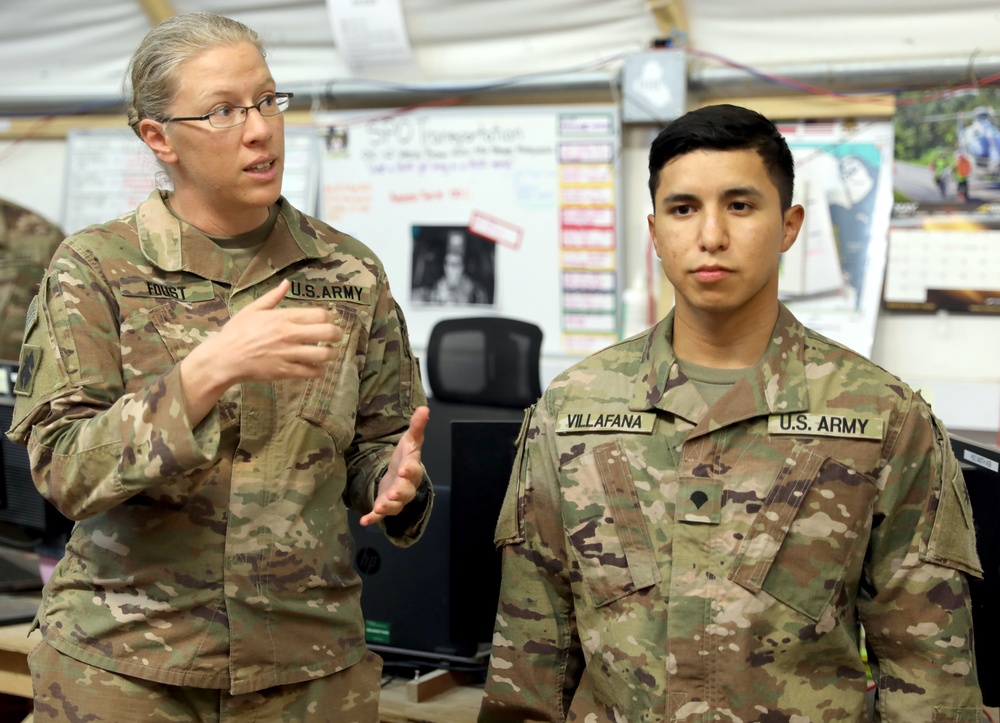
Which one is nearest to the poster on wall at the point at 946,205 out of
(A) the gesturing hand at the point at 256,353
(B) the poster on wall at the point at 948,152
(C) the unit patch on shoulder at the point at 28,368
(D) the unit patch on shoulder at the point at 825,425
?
(B) the poster on wall at the point at 948,152

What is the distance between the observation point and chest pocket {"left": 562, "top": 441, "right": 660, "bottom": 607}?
4.40ft

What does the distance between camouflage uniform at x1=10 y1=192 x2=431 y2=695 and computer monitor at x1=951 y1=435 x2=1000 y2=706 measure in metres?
0.93

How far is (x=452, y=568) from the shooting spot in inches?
73.2

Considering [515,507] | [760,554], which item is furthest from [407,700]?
[760,554]

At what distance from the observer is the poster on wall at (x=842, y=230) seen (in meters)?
3.48

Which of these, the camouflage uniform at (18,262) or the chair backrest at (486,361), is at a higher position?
the camouflage uniform at (18,262)

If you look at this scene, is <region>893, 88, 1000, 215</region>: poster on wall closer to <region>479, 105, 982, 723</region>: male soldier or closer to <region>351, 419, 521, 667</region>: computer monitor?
<region>351, 419, 521, 667</region>: computer monitor

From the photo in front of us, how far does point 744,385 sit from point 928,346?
94.5 inches

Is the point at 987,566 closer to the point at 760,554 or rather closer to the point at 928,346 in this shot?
the point at 760,554

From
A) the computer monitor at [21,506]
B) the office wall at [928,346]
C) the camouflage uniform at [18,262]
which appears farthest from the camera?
the camouflage uniform at [18,262]

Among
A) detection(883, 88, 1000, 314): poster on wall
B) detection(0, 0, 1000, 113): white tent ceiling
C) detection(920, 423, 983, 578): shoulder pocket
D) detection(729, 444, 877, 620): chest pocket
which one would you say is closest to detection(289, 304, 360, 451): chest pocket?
detection(729, 444, 877, 620): chest pocket

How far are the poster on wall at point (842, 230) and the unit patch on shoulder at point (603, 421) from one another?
2.29 m

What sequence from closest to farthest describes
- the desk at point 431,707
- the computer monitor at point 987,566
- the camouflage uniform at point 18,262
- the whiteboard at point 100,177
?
the computer monitor at point 987,566 → the desk at point 431,707 → the camouflage uniform at point 18,262 → the whiteboard at point 100,177

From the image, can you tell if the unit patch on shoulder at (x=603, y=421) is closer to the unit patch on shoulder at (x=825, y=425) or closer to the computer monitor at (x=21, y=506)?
the unit patch on shoulder at (x=825, y=425)
